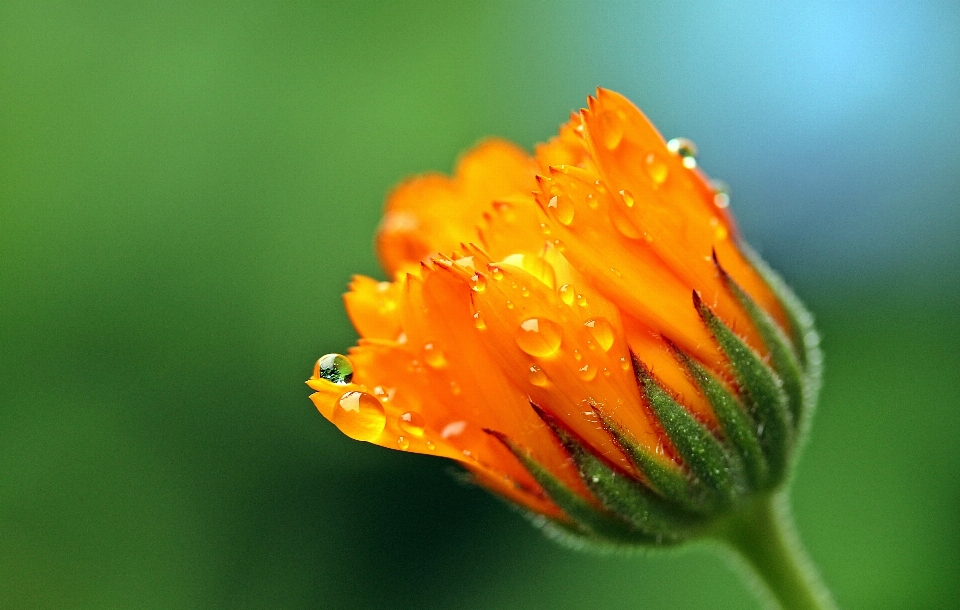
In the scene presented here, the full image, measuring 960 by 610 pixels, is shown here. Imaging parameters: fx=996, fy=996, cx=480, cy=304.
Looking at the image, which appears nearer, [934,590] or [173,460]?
[934,590]

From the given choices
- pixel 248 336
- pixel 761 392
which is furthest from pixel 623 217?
pixel 248 336

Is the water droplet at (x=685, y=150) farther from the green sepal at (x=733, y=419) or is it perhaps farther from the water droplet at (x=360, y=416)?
the water droplet at (x=360, y=416)

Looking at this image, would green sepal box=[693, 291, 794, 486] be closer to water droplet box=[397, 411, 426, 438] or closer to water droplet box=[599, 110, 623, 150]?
water droplet box=[599, 110, 623, 150]

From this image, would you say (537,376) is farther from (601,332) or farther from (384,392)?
(384,392)

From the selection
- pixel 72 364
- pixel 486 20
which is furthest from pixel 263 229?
pixel 486 20

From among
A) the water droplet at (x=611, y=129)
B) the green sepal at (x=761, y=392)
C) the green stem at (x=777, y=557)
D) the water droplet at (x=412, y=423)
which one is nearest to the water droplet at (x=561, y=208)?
the water droplet at (x=611, y=129)

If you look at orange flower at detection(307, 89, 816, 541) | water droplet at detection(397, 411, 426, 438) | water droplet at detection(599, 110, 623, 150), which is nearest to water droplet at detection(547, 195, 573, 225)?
orange flower at detection(307, 89, 816, 541)

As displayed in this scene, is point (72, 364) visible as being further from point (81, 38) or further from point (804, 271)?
point (804, 271)
